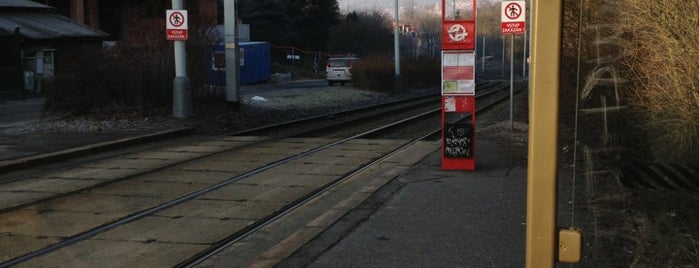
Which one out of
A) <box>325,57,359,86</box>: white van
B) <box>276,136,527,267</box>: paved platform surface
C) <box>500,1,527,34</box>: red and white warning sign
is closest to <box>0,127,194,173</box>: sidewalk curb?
<box>276,136,527,267</box>: paved platform surface

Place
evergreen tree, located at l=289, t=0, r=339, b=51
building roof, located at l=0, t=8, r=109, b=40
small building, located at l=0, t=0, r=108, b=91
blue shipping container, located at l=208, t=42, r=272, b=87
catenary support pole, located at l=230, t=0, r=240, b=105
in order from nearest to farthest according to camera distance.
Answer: catenary support pole, located at l=230, t=0, r=240, b=105
small building, located at l=0, t=0, r=108, b=91
building roof, located at l=0, t=8, r=109, b=40
blue shipping container, located at l=208, t=42, r=272, b=87
evergreen tree, located at l=289, t=0, r=339, b=51

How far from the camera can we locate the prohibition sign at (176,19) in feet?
52.9

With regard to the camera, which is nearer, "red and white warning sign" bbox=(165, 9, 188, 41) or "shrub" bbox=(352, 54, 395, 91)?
"red and white warning sign" bbox=(165, 9, 188, 41)

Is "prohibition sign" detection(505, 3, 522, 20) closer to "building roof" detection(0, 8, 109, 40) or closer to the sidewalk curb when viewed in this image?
the sidewalk curb

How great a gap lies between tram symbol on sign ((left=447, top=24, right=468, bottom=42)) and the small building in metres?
18.9

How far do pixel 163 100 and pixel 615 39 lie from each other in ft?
44.9

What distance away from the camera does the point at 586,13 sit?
232 inches

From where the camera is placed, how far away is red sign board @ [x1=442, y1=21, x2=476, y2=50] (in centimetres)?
980

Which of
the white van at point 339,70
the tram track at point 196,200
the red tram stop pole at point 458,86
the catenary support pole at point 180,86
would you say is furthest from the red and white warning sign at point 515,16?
the white van at point 339,70

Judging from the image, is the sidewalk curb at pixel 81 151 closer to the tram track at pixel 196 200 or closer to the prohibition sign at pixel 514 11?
the tram track at pixel 196 200

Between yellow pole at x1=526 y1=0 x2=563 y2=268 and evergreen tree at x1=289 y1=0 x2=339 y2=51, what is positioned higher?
evergreen tree at x1=289 y1=0 x2=339 y2=51

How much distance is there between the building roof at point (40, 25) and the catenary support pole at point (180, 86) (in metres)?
13.9

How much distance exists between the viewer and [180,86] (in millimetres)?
16766

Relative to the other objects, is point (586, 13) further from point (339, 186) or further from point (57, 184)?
point (57, 184)
